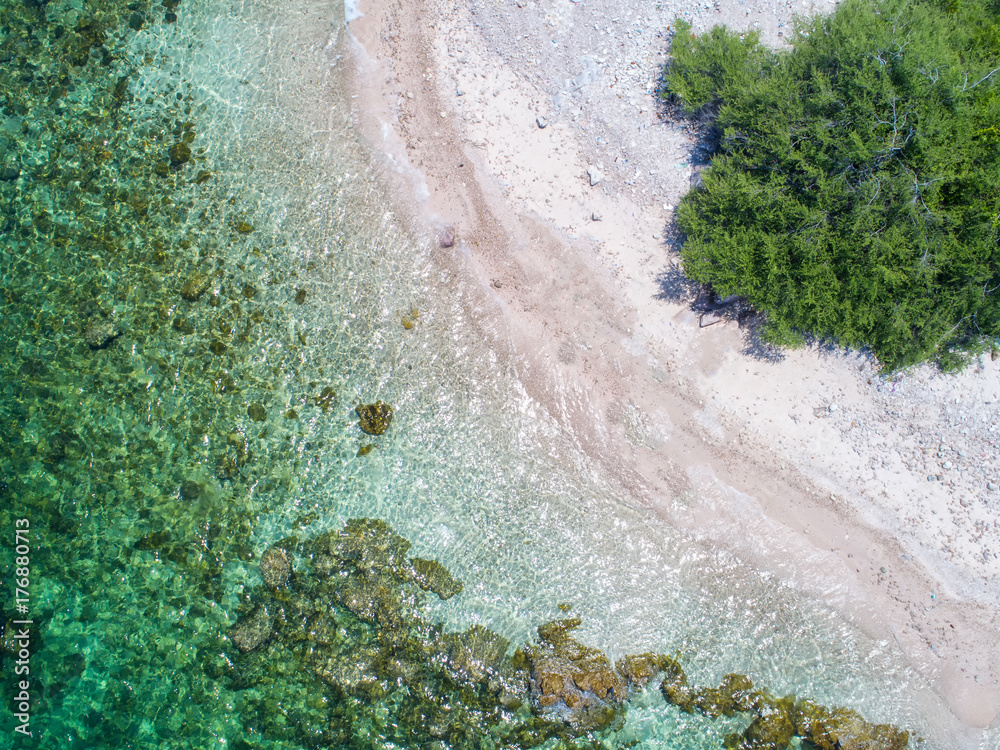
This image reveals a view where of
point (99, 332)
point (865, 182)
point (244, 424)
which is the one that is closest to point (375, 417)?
point (244, 424)

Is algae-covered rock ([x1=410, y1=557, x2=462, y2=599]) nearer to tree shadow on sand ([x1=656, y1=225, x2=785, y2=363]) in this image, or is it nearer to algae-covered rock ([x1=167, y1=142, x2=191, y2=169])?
tree shadow on sand ([x1=656, y1=225, x2=785, y2=363])

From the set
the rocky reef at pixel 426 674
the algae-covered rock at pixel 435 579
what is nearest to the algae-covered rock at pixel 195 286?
the rocky reef at pixel 426 674

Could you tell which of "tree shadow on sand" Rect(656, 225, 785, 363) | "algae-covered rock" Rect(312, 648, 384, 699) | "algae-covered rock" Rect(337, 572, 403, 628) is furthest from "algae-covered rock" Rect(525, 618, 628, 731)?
"tree shadow on sand" Rect(656, 225, 785, 363)

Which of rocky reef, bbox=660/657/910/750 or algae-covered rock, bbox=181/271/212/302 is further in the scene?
algae-covered rock, bbox=181/271/212/302

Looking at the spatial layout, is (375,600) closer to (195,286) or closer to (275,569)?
(275,569)

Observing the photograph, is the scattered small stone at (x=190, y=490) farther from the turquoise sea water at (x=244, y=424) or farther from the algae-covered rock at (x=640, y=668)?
the algae-covered rock at (x=640, y=668)

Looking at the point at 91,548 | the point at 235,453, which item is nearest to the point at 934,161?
the point at 235,453
